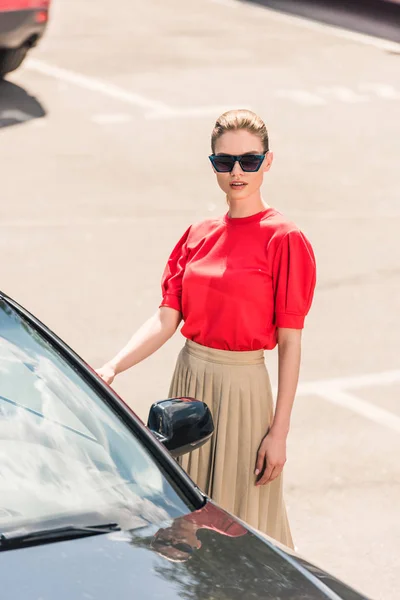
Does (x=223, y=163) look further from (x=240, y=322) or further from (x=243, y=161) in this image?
(x=240, y=322)

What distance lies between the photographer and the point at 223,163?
4.38m

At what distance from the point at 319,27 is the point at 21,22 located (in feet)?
21.2

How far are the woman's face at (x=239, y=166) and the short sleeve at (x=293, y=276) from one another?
224 millimetres

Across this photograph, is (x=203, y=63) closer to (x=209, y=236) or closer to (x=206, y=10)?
(x=206, y=10)

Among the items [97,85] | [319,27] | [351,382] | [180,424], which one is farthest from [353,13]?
[180,424]

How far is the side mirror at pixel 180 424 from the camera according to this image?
3.76m

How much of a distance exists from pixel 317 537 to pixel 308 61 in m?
11.3

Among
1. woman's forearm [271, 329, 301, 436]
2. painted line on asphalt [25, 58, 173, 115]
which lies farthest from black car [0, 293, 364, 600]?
painted line on asphalt [25, 58, 173, 115]

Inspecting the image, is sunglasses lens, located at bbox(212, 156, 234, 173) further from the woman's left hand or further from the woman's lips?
the woman's left hand

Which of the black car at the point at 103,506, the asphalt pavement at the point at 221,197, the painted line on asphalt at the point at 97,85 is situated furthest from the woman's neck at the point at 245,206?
the painted line on asphalt at the point at 97,85

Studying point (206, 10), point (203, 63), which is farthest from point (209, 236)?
point (206, 10)

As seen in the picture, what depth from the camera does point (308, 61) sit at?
16.1 metres

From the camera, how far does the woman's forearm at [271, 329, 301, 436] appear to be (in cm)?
438

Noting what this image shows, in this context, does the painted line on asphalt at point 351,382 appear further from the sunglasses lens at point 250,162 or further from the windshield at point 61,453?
the windshield at point 61,453
